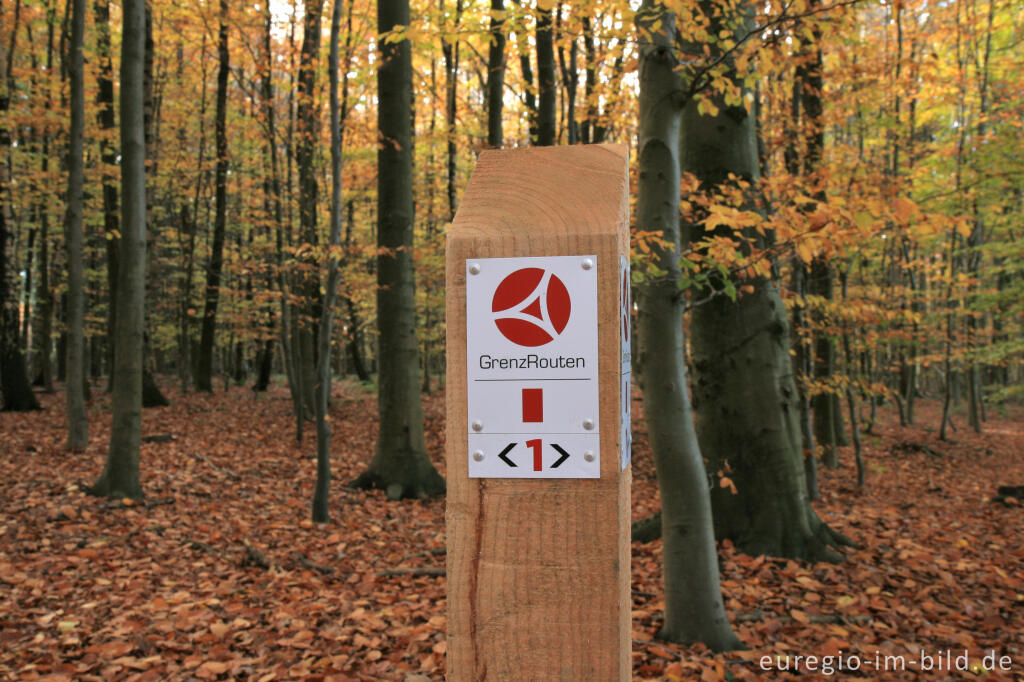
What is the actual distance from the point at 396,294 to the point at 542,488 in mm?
7170

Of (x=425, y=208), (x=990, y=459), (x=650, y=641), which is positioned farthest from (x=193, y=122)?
(x=990, y=459)

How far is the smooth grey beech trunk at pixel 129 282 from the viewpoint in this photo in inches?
264

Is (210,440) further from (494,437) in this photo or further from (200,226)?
(200,226)

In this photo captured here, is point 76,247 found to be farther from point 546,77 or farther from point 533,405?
point 533,405

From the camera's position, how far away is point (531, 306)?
125 centimetres

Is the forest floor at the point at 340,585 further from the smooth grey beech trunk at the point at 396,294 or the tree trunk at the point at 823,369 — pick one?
the tree trunk at the point at 823,369

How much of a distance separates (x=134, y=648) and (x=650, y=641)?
295 centimetres

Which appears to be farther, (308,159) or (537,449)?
(308,159)

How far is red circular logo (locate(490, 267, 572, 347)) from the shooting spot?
124 centimetres

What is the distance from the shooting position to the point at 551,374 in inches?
48.8

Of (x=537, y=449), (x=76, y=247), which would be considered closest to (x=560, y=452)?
(x=537, y=449)

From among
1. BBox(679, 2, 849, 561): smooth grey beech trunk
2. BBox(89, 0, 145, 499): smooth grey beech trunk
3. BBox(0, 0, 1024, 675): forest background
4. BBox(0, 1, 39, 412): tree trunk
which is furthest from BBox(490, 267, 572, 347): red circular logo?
BBox(0, 1, 39, 412): tree trunk

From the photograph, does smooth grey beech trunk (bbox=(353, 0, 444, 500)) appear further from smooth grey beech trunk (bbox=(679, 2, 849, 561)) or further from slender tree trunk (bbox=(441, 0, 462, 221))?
slender tree trunk (bbox=(441, 0, 462, 221))

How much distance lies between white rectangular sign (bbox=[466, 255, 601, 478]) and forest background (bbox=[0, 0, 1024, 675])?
2.21 metres
